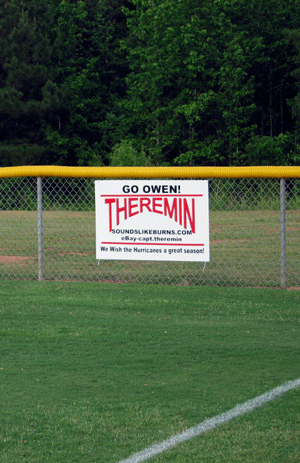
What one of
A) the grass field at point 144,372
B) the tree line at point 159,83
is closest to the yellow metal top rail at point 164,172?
the grass field at point 144,372

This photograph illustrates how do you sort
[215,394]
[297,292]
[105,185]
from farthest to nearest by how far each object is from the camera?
[105,185] < [297,292] < [215,394]

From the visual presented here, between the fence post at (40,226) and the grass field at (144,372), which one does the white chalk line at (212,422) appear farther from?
the fence post at (40,226)

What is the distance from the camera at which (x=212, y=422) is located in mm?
3809

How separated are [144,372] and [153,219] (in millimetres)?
3599

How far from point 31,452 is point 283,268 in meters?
5.19

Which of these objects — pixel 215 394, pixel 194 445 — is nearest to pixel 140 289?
pixel 215 394

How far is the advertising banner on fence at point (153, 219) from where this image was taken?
26.2ft

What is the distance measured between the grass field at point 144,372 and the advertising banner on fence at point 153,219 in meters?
0.62

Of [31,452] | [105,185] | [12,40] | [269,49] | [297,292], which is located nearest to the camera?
[31,452]

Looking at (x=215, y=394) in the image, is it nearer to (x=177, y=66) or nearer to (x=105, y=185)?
(x=105, y=185)

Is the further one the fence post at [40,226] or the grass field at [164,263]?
the grass field at [164,263]

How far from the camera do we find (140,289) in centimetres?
812

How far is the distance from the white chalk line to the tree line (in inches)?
1374

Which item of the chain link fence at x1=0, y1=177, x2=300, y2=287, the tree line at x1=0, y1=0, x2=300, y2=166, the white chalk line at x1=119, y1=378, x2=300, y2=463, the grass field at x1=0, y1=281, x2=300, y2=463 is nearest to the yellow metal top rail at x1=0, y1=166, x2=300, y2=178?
the chain link fence at x1=0, y1=177, x2=300, y2=287
